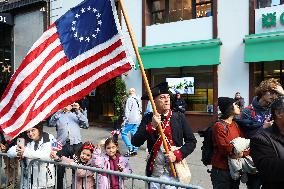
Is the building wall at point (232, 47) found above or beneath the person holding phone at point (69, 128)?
above

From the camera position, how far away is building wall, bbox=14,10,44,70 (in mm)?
21969

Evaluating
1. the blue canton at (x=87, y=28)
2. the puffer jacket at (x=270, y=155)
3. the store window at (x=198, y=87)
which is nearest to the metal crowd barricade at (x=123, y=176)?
the puffer jacket at (x=270, y=155)

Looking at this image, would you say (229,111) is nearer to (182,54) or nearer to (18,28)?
(182,54)

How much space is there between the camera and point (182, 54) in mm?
15914

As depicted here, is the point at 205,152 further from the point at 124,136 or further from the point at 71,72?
the point at 124,136

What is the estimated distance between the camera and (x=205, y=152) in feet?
16.3

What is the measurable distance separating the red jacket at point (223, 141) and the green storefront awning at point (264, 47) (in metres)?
9.36

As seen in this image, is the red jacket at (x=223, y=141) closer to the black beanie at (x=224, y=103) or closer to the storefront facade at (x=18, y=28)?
the black beanie at (x=224, y=103)

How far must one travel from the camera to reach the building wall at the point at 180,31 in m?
15.7

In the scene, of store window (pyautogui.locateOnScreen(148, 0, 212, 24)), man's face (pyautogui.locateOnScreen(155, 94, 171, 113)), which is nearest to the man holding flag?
man's face (pyautogui.locateOnScreen(155, 94, 171, 113))

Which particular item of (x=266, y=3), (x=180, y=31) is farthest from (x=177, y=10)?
(x=266, y=3)

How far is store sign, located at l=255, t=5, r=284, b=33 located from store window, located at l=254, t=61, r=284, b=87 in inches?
45.0

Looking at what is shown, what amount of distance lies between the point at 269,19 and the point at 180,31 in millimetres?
3743

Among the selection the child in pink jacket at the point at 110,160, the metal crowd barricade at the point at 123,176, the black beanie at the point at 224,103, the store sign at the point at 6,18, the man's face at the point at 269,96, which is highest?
the store sign at the point at 6,18
